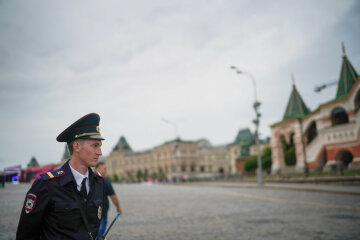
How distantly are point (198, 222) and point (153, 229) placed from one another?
1414 millimetres

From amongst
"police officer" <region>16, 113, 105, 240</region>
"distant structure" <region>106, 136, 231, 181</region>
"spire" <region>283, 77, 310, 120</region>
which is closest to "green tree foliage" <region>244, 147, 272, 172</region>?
"spire" <region>283, 77, 310, 120</region>

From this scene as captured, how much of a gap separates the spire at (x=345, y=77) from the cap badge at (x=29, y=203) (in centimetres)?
3887

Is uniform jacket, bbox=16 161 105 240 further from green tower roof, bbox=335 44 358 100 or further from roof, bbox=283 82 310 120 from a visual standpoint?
roof, bbox=283 82 310 120

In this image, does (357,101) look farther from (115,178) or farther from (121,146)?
(121,146)

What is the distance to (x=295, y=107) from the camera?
43.1 meters

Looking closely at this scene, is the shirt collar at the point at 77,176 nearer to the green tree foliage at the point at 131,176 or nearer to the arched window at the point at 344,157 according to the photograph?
the arched window at the point at 344,157

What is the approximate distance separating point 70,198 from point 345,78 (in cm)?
4007

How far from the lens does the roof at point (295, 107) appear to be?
4228 cm

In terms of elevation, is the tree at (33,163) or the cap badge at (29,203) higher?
the tree at (33,163)

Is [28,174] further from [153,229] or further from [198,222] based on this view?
[198,222]

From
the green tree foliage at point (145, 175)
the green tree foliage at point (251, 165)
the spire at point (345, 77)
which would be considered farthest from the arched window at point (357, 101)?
the green tree foliage at point (145, 175)

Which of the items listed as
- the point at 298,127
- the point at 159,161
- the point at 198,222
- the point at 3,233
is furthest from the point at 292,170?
the point at 159,161

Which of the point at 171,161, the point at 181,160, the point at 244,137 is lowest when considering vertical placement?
the point at 171,161

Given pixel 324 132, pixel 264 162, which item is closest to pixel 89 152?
pixel 324 132
